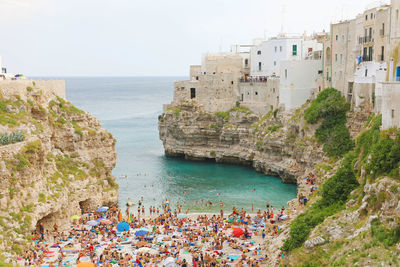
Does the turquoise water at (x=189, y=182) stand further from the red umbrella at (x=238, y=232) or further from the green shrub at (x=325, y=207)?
the green shrub at (x=325, y=207)

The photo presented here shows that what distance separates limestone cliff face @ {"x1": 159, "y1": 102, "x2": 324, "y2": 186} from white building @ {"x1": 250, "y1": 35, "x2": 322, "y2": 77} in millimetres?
9166

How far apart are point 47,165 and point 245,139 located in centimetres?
3180

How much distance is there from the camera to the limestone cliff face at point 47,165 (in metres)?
31.3

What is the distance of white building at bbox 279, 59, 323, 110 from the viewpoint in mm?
56375

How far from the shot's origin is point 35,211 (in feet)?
108

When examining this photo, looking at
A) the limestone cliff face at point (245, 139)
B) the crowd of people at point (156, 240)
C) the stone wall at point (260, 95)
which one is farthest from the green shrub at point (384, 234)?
the stone wall at point (260, 95)

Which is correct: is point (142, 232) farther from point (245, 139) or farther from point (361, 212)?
point (245, 139)

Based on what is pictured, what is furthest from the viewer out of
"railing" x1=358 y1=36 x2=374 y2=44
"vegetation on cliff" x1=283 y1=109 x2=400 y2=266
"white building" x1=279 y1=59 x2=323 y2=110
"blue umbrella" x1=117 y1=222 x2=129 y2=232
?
"white building" x1=279 y1=59 x2=323 y2=110

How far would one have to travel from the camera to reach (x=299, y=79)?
5662cm

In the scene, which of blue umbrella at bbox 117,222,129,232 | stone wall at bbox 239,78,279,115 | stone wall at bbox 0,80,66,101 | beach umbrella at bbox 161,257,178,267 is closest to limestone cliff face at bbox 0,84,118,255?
stone wall at bbox 0,80,66,101

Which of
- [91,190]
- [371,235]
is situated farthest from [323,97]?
[371,235]

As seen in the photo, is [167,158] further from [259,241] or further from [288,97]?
[259,241]

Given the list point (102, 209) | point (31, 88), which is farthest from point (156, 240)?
point (31, 88)

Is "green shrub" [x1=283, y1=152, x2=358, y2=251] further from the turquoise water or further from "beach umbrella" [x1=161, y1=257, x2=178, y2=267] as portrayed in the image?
the turquoise water
